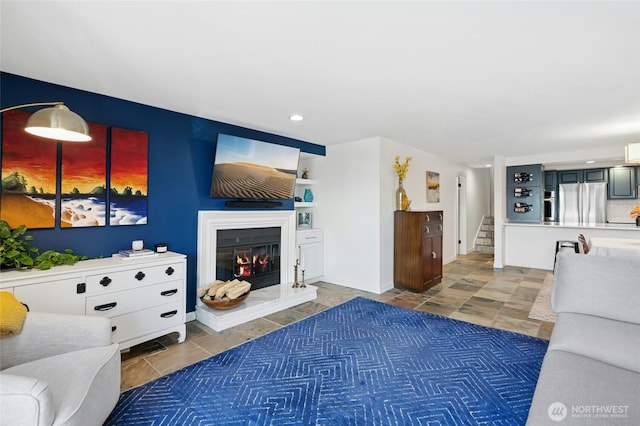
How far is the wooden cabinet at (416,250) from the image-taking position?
4.30 meters

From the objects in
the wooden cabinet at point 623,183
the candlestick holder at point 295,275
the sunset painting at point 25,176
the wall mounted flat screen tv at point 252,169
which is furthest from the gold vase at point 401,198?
the wooden cabinet at point 623,183

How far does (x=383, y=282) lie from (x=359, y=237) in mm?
755

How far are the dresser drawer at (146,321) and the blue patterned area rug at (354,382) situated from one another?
53 centimetres

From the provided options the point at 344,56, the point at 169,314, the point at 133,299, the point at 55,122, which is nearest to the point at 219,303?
the point at 169,314

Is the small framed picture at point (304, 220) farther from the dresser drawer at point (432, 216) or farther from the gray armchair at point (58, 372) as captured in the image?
the gray armchair at point (58, 372)

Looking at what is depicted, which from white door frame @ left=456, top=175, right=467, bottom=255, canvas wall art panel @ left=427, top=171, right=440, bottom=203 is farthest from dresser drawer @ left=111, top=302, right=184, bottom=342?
white door frame @ left=456, top=175, right=467, bottom=255

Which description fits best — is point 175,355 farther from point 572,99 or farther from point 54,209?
point 572,99

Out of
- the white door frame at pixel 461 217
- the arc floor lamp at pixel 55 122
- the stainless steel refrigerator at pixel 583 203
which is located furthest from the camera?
the white door frame at pixel 461 217

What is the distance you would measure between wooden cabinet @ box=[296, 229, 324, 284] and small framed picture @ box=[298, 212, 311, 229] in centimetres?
32

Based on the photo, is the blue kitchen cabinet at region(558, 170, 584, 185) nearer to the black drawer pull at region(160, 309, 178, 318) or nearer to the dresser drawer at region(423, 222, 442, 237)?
the dresser drawer at region(423, 222, 442, 237)

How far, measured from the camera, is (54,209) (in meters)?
2.46

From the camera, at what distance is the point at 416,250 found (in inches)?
170

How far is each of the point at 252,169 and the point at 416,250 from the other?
2581 mm

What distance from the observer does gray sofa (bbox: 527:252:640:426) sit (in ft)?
3.59
